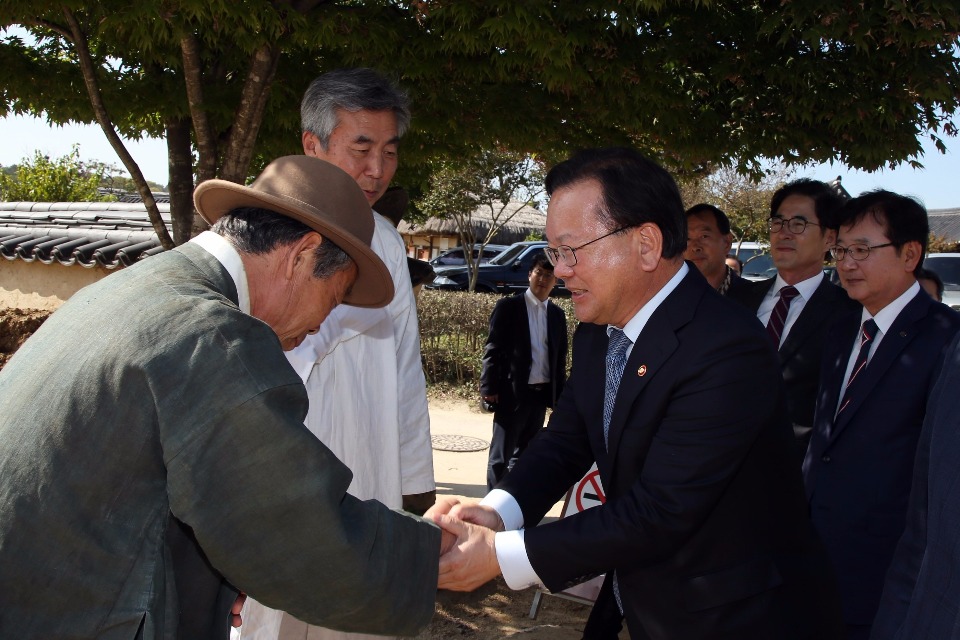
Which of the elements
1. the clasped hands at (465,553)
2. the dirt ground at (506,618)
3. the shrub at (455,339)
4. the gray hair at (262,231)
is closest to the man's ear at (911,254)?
the clasped hands at (465,553)

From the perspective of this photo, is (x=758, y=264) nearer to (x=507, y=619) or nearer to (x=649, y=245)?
(x=507, y=619)

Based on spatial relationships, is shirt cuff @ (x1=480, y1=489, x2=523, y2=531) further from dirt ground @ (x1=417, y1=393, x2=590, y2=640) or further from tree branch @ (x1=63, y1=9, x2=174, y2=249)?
tree branch @ (x1=63, y1=9, x2=174, y2=249)

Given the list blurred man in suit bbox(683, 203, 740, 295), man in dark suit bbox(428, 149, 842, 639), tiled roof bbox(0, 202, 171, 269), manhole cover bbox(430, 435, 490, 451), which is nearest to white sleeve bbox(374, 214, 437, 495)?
man in dark suit bbox(428, 149, 842, 639)

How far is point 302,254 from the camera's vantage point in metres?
1.72

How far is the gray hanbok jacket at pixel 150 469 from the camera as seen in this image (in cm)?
132

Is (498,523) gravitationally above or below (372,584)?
below

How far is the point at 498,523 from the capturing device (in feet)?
7.58

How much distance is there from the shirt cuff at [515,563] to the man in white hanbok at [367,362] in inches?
30.7

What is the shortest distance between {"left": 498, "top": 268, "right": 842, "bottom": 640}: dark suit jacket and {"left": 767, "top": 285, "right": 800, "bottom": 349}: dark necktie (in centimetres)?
204

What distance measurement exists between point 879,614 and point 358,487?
1665mm

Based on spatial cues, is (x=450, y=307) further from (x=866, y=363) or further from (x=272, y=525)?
(x=272, y=525)

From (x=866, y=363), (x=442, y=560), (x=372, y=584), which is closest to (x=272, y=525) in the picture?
(x=372, y=584)

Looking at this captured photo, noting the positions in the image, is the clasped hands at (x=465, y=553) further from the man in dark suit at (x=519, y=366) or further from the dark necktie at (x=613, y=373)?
the man in dark suit at (x=519, y=366)

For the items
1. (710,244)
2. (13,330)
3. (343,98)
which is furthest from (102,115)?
(710,244)
